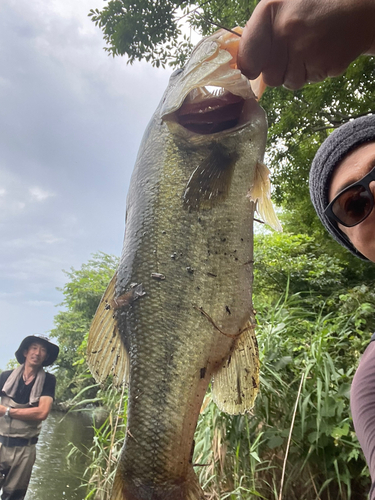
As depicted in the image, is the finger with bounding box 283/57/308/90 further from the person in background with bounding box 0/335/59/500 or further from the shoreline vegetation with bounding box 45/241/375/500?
the person in background with bounding box 0/335/59/500

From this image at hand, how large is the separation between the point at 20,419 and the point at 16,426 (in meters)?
0.17

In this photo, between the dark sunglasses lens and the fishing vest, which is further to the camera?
the fishing vest

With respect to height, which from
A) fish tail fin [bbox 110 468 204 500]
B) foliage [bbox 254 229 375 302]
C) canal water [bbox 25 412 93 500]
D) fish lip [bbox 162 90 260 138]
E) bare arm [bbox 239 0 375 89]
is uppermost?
foliage [bbox 254 229 375 302]

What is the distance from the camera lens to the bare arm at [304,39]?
3.64 feet

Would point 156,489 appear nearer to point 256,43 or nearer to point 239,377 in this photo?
point 239,377

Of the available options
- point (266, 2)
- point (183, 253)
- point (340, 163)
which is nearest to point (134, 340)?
point (183, 253)

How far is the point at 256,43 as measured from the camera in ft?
4.36

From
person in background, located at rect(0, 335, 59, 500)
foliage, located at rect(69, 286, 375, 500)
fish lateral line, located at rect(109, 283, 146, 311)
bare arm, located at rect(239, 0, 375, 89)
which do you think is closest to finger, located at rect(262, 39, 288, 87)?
bare arm, located at rect(239, 0, 375, 89)

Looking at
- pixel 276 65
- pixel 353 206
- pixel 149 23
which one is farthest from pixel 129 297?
pixel 149 23

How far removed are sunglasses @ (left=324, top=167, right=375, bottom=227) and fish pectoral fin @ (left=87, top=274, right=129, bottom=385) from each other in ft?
3.09

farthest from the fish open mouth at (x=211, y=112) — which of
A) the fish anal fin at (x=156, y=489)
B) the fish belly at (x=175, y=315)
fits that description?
the fish anal fin at (x=156, y=489)

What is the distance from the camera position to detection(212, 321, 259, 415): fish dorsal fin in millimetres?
1479

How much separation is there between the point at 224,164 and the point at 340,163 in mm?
491

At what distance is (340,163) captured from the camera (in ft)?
4.70
